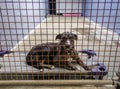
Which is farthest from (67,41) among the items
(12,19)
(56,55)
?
(12,19)

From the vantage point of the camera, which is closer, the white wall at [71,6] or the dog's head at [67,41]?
the white wall at [71,6]

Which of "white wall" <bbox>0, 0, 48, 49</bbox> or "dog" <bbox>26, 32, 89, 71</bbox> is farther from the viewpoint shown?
"dog" <bbox>26, 32, 89, 71</bbox>

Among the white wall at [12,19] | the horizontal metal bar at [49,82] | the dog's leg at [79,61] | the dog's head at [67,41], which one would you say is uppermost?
the white wall at [12,19]

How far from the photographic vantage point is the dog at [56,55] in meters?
1.94

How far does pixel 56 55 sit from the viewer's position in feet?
6.50

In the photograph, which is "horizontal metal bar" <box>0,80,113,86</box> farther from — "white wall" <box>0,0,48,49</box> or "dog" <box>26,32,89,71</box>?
"white wall" <box>0,0,48,49</box>

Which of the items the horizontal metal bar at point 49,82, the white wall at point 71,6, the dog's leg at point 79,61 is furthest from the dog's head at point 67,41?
the horizontal metal bar at point 49,82

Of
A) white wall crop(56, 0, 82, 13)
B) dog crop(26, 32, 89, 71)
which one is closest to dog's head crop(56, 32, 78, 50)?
dog crop(26, 32, 89, 71)

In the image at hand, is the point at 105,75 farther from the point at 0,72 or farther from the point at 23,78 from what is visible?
the point at 0,72

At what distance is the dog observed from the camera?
1.94m

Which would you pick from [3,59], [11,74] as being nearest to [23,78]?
[11,74]

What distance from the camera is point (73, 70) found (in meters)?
1.93

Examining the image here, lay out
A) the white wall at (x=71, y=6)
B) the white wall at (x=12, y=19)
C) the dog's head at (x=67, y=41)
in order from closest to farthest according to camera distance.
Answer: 1. the white wall at (x=71, y=6)
2. the white wall at (x=12, y=19)
3. the dog's head at (x=67, y=41)

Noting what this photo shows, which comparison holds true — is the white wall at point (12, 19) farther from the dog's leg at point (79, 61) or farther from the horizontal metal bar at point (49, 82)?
the dog's leg at point (79, 61)
